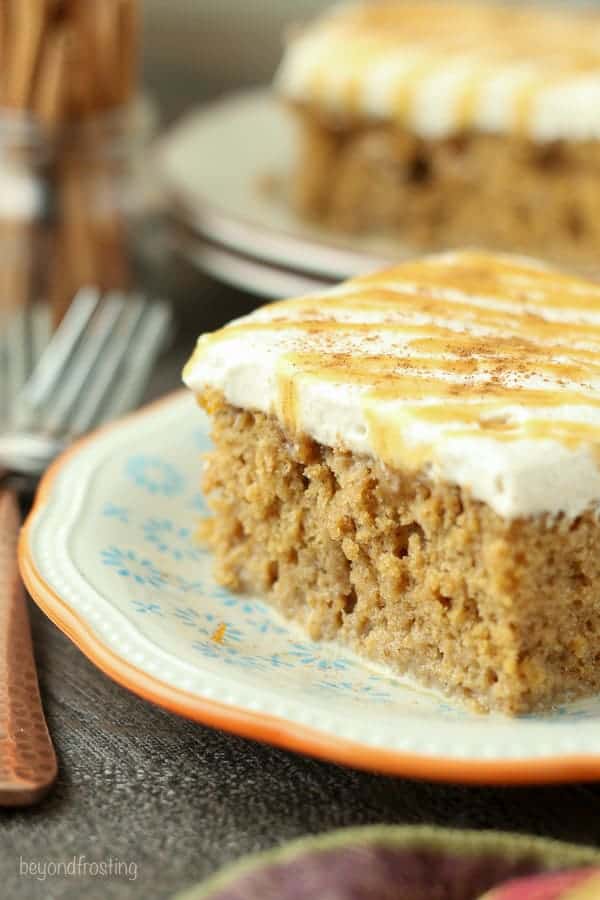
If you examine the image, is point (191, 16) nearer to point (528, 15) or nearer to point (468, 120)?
point (528, 15)

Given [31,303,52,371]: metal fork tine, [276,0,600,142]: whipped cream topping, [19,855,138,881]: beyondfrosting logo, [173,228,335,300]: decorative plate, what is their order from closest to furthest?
[19,855,138,881]: beyondfrosting logo
[31,303,52,371]: metal fork tine
[173,228,335,300]: decorative plate
[276,0,600,142]: whipped cream topping

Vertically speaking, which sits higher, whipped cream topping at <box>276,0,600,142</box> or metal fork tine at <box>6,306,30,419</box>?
whipped cream topping at <box>276,0,600,142</box>

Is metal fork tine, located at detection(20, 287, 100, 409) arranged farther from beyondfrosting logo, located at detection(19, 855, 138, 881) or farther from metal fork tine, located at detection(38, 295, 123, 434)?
beyondfrosting logo, located at detection(19, 855, 138, 881)

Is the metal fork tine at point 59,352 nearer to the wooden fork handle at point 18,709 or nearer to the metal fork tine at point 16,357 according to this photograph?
the metal fork tine at point 16,357

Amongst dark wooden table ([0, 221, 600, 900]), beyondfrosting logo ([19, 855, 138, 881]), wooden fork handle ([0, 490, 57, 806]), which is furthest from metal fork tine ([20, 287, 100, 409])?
beyondfrosting logo ([19, 855, 138, 881])

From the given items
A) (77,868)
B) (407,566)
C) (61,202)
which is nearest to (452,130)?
(61,202)

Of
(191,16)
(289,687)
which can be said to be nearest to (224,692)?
(289,687)
